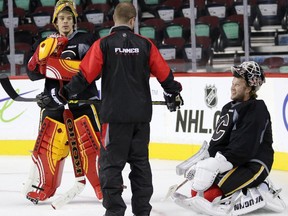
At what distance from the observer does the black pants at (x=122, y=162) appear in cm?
470

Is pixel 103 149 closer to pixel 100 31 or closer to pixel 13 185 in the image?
pixel 13 185

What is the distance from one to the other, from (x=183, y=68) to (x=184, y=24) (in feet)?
3.10

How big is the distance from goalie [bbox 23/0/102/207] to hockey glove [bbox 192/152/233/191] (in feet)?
2.40

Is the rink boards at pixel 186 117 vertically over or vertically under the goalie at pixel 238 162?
under

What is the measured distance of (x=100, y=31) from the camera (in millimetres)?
9750

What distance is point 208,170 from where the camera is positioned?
517cm

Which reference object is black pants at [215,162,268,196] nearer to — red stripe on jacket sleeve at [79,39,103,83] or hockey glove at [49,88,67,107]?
hockey glove at [49,88,67,107]

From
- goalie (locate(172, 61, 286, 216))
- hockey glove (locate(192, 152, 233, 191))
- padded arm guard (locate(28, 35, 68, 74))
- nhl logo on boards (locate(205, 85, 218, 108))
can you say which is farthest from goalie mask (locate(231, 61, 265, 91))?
nhl logo on boards (locate(205, 85, 218, 108))

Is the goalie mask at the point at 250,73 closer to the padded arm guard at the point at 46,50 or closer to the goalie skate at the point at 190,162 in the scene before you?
the goalie skate at the point at 190,162

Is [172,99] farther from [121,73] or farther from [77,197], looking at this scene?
[77,197]

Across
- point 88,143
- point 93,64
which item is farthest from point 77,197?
point 93,64

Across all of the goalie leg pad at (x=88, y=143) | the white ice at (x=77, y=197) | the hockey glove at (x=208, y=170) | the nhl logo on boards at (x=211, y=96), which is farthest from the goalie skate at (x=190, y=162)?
the nhl logo on boards at (x=211, y=96)

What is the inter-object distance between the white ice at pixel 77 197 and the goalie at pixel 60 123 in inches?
5.4

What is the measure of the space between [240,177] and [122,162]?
2.88 feet
